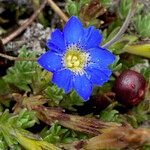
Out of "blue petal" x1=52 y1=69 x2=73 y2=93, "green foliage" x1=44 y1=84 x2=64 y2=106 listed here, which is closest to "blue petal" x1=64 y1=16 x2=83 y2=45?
"blue petal" x1=52 y1=69 x2=73 y2=93

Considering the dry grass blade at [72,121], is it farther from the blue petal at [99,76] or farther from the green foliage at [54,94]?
the blue petal at [99,76]

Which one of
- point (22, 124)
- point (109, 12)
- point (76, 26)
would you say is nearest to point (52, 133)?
point (22, 124)

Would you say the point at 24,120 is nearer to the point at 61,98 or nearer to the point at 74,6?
the point at 61,98

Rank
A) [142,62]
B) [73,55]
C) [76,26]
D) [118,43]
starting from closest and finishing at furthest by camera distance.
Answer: [76,26], [73,55], [118,43], [142,62]

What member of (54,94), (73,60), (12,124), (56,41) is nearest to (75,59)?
(73,60)

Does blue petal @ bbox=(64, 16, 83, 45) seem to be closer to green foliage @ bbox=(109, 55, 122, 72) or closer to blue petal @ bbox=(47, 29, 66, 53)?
blue petal @ bbox=(47, 29, 66, 53)

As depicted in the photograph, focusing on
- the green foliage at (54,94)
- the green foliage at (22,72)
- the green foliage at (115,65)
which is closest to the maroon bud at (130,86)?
the green foliage at (115,65)

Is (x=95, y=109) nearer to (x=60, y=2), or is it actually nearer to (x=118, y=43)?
(x=118, y=43)
